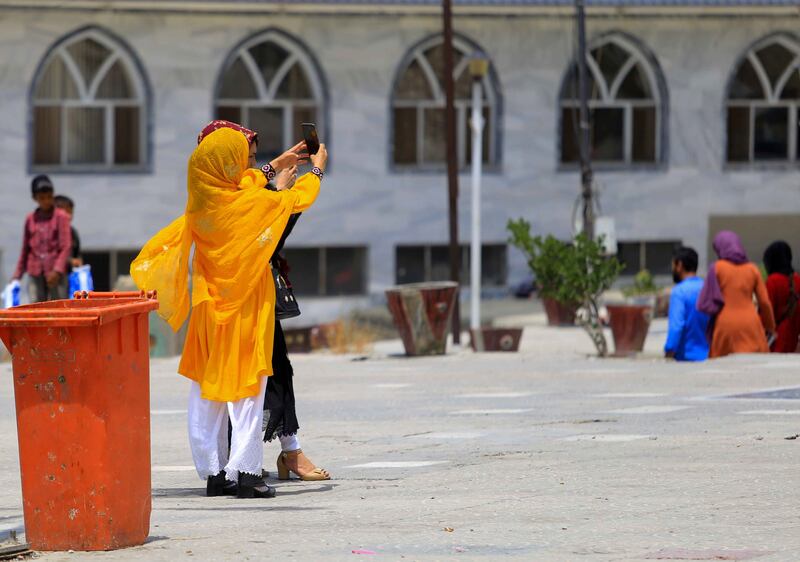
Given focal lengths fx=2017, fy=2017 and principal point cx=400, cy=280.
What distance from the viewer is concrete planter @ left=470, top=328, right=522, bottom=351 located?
80.2 feet

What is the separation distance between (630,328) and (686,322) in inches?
176

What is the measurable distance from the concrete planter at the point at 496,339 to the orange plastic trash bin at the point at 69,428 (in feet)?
54.4

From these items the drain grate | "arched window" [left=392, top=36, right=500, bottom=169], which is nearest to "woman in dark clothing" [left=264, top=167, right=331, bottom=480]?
the drain grate

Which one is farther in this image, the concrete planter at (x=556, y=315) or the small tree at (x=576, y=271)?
the concrete planter at (x=556, y=315)

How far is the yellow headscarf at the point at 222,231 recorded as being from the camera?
972cm

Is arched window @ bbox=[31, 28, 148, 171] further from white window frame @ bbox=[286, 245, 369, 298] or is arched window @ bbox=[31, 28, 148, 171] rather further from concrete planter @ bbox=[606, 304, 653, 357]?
concrete planter @ bbox=[606, 304, 653, 357]

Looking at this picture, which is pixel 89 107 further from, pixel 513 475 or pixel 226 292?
pixel 226 292

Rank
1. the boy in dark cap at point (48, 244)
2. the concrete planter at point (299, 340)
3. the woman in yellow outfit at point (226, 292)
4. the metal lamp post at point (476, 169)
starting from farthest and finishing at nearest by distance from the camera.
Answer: the metal lamp post at point (476, 169), the concrete planter at point (299, 340), the boy in dark cap at point (48, 244), the woman in yellow outfit at point (226, 292)

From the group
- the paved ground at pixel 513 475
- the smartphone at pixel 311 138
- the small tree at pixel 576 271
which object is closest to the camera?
the paved ground at pixel 513 475

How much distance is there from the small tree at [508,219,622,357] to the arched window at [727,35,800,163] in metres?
15.6

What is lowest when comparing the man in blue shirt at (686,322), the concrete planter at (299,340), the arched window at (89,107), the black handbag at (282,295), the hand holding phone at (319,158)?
the concrete planter at (299,340)

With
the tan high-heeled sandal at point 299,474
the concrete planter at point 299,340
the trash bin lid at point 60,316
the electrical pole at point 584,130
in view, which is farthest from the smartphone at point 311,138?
the electrical pole at point 584,130

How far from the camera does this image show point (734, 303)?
59.3 feet

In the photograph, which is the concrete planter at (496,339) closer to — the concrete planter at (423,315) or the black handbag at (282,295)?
the concrete planter at (423,315)
